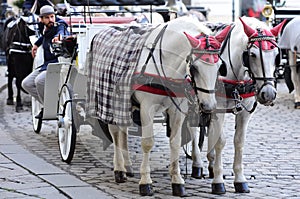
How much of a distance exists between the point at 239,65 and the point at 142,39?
Result: 945mm

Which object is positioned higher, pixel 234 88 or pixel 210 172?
pixel 234 88

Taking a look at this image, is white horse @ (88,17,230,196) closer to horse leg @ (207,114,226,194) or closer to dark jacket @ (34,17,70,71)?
horse leg @ (207,114,226,194)

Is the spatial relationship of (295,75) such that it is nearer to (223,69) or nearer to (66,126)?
(66,126)

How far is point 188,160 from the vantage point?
30.8ft

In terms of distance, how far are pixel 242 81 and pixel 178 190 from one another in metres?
1.18

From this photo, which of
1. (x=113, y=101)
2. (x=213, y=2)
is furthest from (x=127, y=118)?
(x=213, y=2)

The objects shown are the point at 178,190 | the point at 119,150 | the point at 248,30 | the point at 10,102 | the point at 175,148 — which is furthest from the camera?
the point at 10,102

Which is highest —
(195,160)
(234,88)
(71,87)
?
(234,88)

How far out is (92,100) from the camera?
324 inches

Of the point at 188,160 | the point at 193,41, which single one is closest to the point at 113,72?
the point at 193,41

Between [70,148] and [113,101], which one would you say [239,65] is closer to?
[113,101]

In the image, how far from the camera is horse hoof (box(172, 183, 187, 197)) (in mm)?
7484

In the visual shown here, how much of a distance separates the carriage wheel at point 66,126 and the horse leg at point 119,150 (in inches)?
28.7

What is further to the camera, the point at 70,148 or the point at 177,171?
the point at 70,148
